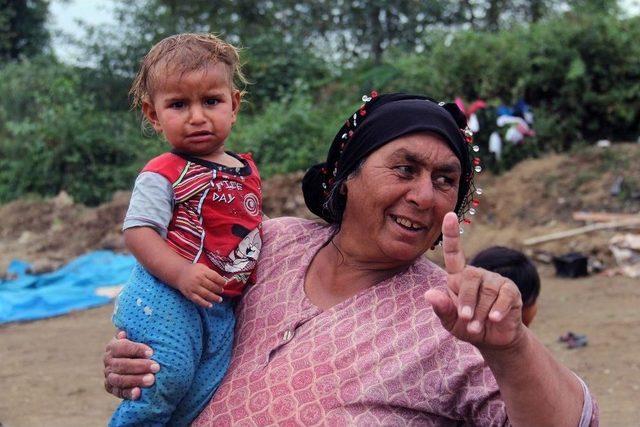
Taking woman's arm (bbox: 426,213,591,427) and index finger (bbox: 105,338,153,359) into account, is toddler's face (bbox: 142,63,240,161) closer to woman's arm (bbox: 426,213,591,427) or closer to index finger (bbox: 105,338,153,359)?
index finger (bbox: 105,338,153,359)

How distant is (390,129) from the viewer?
91.1 inches

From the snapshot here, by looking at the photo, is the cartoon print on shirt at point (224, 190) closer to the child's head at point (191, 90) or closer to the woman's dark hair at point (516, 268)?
the child's head at point (191, 90)

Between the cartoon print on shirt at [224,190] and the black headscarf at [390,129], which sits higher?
the black headscarf at [390,129]

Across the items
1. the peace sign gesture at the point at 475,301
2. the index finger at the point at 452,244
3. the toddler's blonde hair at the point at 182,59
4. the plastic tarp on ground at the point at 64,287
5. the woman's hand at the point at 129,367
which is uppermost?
the toddler's blonde hair at the point at 182,59

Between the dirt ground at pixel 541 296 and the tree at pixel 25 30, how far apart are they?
6711mm

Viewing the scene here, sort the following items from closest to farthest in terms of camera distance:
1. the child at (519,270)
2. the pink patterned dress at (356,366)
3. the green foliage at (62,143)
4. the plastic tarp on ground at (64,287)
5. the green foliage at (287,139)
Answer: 1. the pink patterned dress at (356,366)
2. the child at (519,270)
3. the plastic tarp on ground at (64,287)
4. the green foliage at (287,139)
5. the green foliage at (62,143)

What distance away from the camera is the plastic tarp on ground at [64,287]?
9.24 m

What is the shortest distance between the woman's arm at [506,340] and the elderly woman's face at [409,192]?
0.51m

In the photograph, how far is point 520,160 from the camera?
504 inches

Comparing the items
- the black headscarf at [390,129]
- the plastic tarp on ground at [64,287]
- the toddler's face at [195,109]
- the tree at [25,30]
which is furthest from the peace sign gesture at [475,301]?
the tree at [25,30]

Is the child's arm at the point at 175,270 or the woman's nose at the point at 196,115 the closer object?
the child's arm at the point at 175,270

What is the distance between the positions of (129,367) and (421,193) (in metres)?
0.94

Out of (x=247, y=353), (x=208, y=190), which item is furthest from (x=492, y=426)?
(x=208, y=190)

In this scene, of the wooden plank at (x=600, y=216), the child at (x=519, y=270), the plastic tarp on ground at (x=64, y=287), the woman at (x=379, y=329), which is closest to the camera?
the woman at (x=379, y=329)
